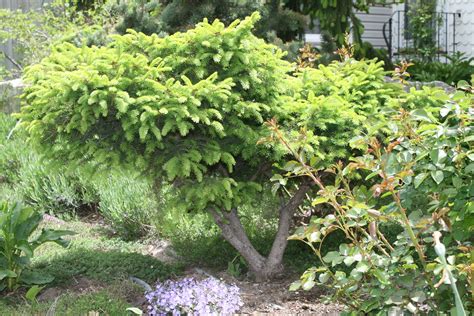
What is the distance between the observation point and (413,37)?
44.9ft

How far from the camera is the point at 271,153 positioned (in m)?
4.61

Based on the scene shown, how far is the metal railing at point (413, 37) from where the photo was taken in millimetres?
13273

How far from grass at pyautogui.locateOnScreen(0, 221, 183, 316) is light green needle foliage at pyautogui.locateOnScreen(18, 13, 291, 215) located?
754 millimetres

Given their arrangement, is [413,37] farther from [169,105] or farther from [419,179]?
[419,179]

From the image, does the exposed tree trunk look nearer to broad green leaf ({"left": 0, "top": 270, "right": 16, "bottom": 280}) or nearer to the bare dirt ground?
the bare dirt ground

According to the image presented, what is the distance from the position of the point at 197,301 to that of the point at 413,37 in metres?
10.7

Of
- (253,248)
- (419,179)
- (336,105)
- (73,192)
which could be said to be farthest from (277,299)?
(73,192)

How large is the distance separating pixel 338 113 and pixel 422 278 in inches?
63.8

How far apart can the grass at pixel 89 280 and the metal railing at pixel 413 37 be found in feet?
29.0

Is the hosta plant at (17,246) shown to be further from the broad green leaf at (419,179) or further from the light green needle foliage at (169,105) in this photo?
the broad green leaf at (419,179)

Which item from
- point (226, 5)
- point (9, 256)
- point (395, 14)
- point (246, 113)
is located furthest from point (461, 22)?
point (9, 256)

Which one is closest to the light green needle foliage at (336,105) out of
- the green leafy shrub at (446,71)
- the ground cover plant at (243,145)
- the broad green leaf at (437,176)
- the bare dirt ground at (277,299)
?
the ground cover plant at (243,145)

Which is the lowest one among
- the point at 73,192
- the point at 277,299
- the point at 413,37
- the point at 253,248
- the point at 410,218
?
the point at 73,192

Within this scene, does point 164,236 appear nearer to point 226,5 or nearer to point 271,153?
point 271,153
